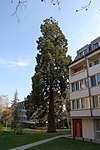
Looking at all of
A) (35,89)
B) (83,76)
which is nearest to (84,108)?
(83,76)

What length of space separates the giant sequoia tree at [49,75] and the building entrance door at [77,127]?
24.8ft

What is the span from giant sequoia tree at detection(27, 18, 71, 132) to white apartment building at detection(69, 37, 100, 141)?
620 centimetres

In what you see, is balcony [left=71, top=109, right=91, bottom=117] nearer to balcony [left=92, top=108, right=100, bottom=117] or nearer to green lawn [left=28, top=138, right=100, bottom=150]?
balcony [left=92, top=108, right=100, bottom=117]

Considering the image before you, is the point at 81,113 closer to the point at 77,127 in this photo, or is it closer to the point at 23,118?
the point at 77,127

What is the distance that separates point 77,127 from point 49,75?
37.0 ft

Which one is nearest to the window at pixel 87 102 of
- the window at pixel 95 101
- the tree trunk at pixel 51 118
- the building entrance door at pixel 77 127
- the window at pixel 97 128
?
the window at pixel 95 101

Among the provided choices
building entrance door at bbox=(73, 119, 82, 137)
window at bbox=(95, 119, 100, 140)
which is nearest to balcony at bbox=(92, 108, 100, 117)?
window at bbox=(95, 119, 100, 140)

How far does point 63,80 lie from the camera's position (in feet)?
140

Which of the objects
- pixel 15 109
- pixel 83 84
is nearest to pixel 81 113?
pixel 83 84

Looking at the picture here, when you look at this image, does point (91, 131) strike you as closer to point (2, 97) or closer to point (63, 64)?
point (63, 64)

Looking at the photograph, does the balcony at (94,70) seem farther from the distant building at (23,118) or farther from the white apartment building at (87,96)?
the distant building at (23,118)

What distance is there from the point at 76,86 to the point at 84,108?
411 centimetres

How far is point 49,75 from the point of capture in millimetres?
41594

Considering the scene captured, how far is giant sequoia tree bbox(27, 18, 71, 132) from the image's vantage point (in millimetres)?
41844
